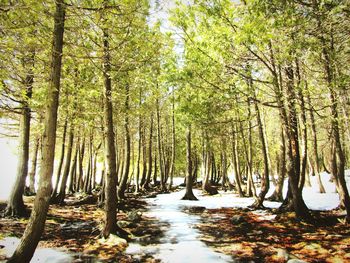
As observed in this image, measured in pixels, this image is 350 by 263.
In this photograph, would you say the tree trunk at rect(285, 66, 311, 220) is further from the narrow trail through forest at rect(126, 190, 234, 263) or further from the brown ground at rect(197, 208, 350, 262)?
the narrow trail through forest at rect(126, 190, 234, 263)

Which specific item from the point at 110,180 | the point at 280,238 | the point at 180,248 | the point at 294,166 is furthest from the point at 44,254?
the point at 294,166

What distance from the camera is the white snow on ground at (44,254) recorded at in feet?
20.9

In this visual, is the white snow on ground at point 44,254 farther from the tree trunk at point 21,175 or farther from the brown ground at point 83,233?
the tree trunk at point 21,175

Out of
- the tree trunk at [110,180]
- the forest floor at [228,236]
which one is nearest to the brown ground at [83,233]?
the forest floor at [228,236]

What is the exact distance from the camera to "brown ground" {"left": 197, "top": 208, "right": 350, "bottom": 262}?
6.61 metres

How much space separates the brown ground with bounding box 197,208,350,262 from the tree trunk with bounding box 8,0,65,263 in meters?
4.48

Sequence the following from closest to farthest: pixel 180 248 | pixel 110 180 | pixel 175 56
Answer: pixel 180 248, pixel 110 180, pixel 175 56

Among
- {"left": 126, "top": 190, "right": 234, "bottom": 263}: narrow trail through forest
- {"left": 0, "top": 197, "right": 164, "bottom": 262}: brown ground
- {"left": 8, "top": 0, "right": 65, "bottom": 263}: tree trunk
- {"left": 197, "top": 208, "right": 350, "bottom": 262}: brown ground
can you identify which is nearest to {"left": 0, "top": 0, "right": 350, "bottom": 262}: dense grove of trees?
{"left": 8, "top": 0, "right": 65, "bottom": 263}: tree trunk

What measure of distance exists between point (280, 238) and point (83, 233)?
634 cm

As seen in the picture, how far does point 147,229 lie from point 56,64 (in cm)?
667

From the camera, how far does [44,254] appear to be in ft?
22.3

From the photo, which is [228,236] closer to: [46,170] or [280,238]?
[280,238]

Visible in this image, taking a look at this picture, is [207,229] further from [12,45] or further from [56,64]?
[12,45]

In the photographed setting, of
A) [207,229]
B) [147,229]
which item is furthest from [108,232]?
[207,229]
